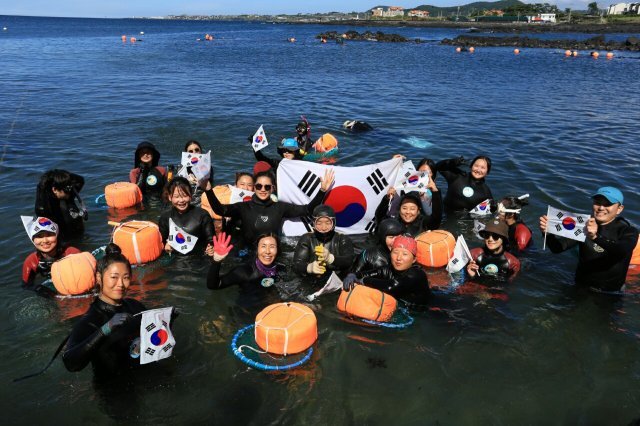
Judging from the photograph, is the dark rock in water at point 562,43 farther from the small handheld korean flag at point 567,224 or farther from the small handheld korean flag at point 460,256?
the small handheld korean flag at point 460,256

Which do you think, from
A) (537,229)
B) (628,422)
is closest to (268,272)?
(628,422)

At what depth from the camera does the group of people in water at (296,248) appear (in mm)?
5207

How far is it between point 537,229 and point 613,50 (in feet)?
262

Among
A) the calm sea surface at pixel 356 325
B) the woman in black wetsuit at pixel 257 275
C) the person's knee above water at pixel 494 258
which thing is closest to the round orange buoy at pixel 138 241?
the calm sea surface at pixel 356 325

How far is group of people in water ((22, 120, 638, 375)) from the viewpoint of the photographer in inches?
205

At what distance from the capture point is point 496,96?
3266cm

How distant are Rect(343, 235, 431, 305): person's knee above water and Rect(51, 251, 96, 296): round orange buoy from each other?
458cm

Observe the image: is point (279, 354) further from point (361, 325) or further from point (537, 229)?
point (537, 229)

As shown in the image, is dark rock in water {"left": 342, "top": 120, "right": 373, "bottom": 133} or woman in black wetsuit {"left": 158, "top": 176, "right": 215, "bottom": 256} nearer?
woman in black wetsuit {"left": 158, "top": 176, "right": 215, "bottom": 256}

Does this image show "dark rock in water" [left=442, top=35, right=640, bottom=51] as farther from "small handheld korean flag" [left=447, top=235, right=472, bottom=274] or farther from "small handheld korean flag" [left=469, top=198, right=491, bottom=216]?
"small handheld korean flag" [left=447, top=235, right=472, bottom=274]

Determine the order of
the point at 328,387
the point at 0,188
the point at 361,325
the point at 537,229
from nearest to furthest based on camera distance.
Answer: the point at 328,387, the point at 361,325, the point at 537,229, the point at 0,188

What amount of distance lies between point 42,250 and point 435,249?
7.52 metres

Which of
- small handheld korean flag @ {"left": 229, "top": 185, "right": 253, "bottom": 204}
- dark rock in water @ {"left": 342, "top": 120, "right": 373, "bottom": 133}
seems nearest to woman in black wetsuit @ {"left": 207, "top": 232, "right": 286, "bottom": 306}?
small handheld korean flag @ {"left": 229, "top": 185, "right": 253, "bottom": 204}

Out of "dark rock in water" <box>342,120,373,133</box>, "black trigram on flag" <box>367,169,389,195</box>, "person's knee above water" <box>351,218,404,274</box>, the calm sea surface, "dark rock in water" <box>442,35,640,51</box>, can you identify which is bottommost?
the calm sea surface
